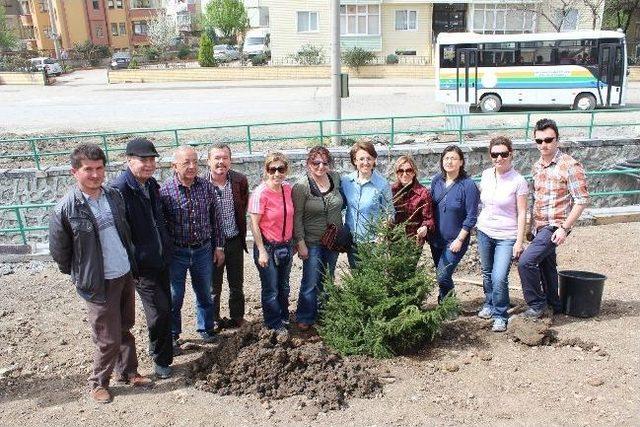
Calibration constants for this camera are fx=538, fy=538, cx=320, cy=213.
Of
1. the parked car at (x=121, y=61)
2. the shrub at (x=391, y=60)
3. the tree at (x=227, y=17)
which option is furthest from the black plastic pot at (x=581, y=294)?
the tree at (x=227, y=17)

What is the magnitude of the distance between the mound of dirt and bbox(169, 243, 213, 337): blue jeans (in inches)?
16.0

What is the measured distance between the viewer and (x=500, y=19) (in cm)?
3625

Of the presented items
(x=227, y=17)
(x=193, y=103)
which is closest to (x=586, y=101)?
(x=193, y=103)

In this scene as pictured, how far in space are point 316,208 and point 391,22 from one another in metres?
34.8

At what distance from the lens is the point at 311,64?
34.4 metres

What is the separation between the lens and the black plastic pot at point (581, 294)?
4.92 m

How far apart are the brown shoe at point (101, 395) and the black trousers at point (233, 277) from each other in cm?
121

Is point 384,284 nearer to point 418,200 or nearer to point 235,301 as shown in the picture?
point 418,200

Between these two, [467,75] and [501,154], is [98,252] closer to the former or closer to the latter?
[501,154]

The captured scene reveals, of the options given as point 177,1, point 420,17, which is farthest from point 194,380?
point 177,1

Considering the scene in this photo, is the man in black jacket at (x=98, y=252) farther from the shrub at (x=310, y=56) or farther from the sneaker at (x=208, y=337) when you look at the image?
the shrub at (x=310, y=56)

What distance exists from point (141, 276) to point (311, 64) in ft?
105

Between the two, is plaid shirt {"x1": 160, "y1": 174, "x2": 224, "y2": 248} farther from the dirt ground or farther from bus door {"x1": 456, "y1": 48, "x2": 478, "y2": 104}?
bus door {"x1": 456, "y1": 48, "x2": 478, "y2": 104}

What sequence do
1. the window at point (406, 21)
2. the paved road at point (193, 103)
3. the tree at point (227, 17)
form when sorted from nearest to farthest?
the paved road at point (193, 103)
the window at point (406, 21)
the tree at point (227, 17)
